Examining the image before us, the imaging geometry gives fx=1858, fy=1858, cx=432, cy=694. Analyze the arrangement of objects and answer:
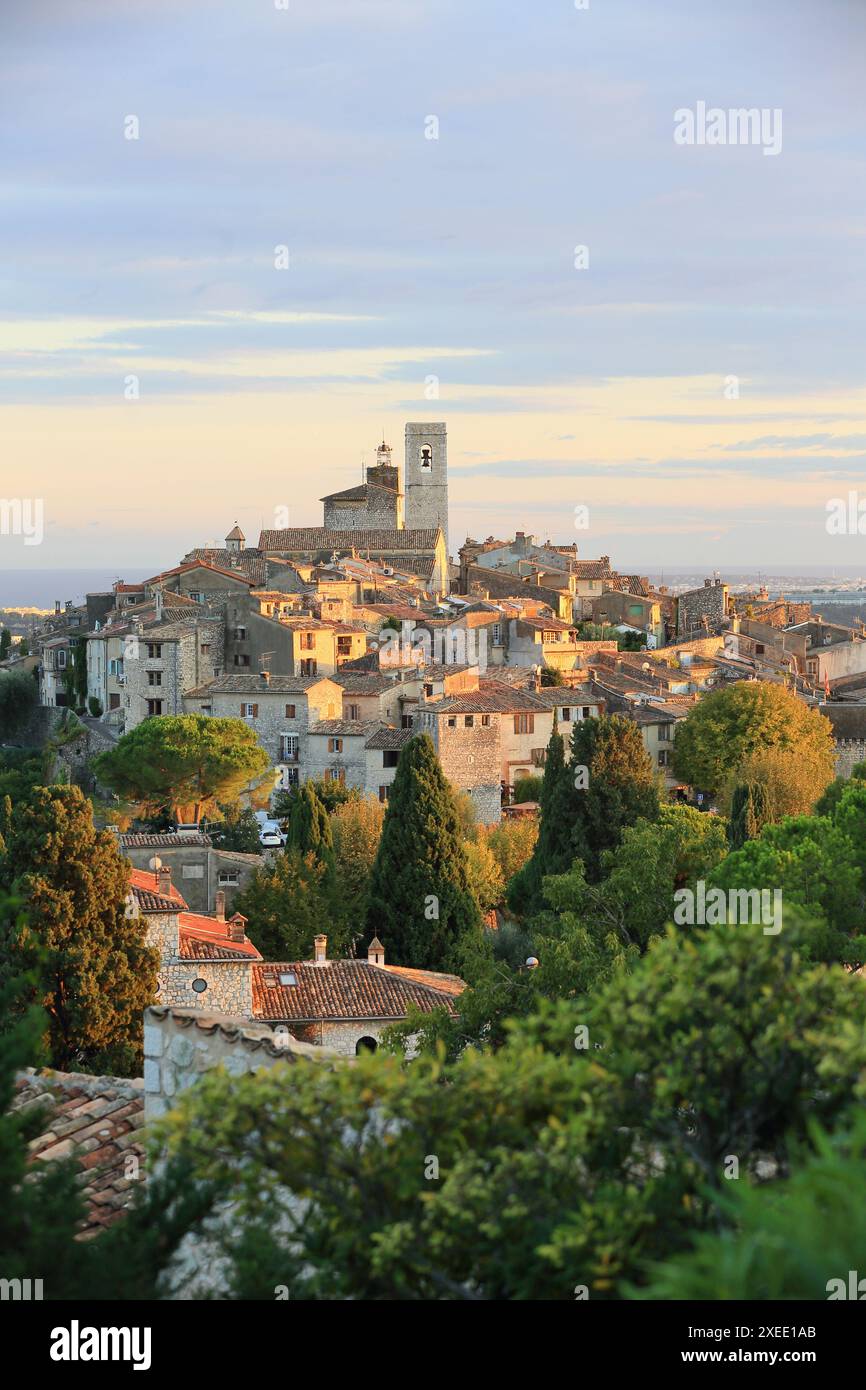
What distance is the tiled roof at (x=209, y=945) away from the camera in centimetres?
2428

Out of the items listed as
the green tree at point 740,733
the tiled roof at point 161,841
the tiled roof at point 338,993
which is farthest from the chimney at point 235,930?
the green tree at point 740,733

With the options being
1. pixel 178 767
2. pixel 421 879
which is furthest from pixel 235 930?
pixel 178 767

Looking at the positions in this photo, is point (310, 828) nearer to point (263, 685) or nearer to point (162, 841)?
point (162, 841)

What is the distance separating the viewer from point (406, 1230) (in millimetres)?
7164

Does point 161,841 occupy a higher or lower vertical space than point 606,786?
lower

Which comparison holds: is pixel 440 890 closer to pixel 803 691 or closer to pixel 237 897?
pixel 237 897

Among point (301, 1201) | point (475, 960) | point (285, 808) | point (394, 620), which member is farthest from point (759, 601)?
point (301, 1201)

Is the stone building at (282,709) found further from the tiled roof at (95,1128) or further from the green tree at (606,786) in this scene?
the tiled roof at (95,1128)

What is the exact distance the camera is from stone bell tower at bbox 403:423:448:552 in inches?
4149

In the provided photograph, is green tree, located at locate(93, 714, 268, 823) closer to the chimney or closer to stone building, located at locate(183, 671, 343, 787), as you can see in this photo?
stone building, located at locate(183, 671, 343, 787)

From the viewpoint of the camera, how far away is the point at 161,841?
120ft

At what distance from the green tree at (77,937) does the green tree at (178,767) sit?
78.5 feet

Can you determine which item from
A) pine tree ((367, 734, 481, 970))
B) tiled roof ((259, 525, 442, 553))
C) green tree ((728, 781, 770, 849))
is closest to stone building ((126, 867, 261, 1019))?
pine tree ((367, 734, 481, 970))

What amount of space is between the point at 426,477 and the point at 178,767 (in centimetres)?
5945
